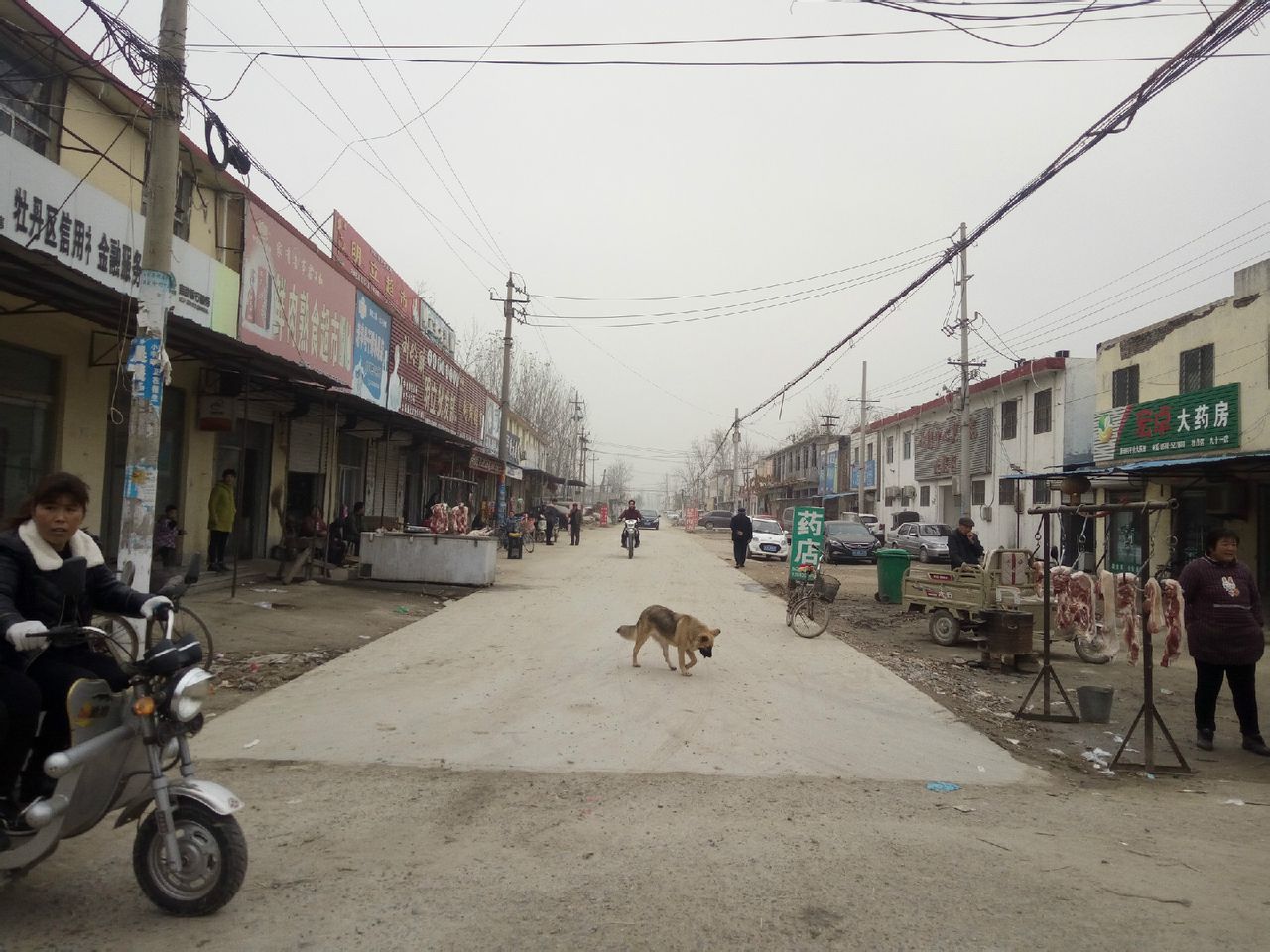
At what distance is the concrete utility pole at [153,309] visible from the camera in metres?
7.06

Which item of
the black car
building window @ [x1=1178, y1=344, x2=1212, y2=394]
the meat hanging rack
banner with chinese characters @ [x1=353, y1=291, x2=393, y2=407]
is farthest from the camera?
the black car

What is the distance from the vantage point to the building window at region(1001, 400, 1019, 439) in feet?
103

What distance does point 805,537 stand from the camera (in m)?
13.8

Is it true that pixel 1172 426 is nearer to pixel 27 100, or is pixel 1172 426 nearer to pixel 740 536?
pixel 740 536

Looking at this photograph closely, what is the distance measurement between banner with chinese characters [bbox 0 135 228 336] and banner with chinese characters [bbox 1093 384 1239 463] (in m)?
19.5

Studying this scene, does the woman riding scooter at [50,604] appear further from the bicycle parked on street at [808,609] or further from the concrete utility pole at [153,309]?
the bicycle parked on street at [808,609]

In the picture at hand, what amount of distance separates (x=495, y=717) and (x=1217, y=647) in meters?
5.73

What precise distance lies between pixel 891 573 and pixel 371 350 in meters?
12.8

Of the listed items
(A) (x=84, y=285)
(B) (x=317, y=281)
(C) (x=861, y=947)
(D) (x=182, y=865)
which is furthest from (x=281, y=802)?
(B) (x=317, y=281)

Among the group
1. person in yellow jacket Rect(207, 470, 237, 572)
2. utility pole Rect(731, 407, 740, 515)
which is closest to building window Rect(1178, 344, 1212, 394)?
person in yellow jacket Rect(207, 470, 237, 572)

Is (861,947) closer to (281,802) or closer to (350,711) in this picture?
(281,802)

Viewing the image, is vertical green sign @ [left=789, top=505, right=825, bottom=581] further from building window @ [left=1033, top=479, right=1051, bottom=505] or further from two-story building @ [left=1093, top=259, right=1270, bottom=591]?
building window @ [left=1033, top=479, right=1051, bottom=505]

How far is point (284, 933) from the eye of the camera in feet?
10.6

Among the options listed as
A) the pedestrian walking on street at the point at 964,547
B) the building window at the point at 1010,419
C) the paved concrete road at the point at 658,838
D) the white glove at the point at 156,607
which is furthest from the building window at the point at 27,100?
the building window at the point at 1010,419
